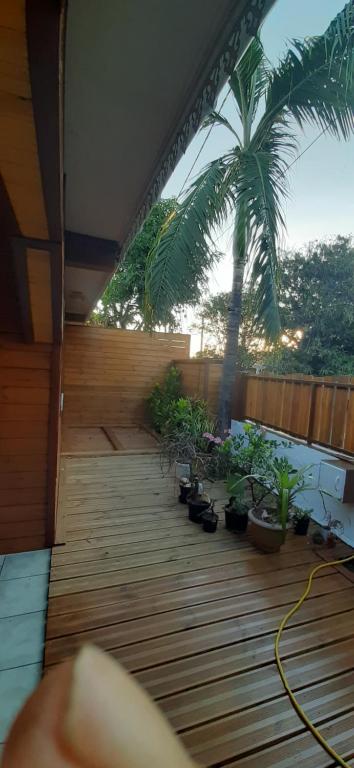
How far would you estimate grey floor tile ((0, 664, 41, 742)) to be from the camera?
4.55ft

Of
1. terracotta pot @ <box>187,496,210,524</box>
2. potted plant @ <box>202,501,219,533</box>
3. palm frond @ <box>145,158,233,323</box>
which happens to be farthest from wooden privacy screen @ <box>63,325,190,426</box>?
potted plant @ <box>202,501,219,533</box>

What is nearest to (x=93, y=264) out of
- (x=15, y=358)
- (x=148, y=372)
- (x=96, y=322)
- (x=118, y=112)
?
(x=15, y=358)

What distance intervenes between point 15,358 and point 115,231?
3.66ft

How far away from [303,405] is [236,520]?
1.45 meters

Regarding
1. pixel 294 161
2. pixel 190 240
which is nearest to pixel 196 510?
pixel 190 240

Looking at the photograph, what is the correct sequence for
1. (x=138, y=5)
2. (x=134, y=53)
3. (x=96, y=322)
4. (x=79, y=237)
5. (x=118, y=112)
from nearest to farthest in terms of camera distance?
(x=138, y=5), (x=134, y=53), (x=118, y=112), (x=79, y=237), (x=96, y=322)

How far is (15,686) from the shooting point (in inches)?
58.5

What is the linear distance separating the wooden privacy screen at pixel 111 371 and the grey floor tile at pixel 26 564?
4.45 meters

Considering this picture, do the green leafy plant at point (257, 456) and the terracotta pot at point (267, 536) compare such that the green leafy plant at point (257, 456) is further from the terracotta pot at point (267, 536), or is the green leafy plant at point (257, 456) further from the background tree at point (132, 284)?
the background tree at point (132, 284)

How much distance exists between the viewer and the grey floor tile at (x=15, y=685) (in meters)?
1.39

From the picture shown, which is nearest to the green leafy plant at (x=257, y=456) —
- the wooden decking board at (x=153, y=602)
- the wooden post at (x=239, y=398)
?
the wooden post at (x=239, y=398)

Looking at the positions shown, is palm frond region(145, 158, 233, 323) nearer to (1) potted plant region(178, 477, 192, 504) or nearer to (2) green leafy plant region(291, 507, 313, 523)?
(1) potted plant region(178, 477, 192, 504)

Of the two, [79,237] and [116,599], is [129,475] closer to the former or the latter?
[116,599]

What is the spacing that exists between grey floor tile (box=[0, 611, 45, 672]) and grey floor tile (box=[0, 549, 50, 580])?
→ 1.24 ft
